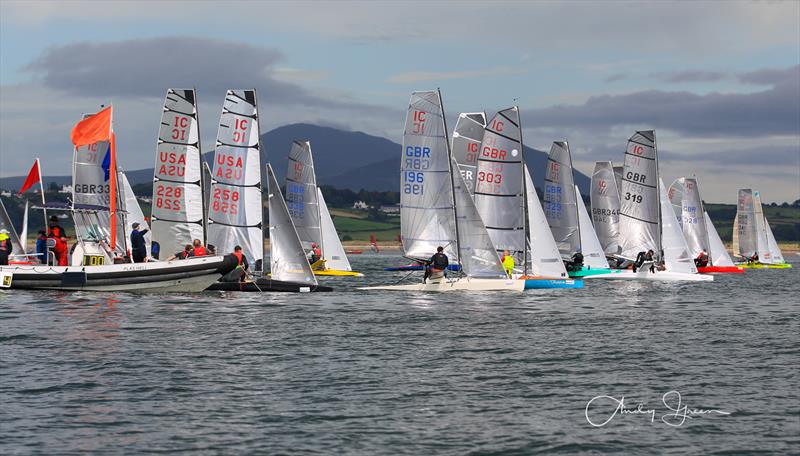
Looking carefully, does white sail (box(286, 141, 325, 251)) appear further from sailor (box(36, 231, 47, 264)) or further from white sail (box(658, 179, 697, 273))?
sailor (box(36, 231, 47, 264))

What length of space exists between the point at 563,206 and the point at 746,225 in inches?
1988

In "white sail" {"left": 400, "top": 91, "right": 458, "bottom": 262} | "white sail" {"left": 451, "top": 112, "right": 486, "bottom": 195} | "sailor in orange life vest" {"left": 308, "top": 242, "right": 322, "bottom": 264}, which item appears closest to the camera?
"white sail" {"left": 400, "top": 91, "right": 458, "bottom": 262}

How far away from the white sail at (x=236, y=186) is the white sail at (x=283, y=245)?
2.27 m

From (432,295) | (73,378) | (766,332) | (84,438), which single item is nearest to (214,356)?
(73,378)

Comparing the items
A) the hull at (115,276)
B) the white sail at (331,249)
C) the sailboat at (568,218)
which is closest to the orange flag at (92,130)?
the hull at (115,276)

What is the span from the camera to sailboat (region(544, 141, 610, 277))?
63375 millimetres

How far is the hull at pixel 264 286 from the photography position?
42656 mm

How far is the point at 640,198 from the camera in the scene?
67375 mm

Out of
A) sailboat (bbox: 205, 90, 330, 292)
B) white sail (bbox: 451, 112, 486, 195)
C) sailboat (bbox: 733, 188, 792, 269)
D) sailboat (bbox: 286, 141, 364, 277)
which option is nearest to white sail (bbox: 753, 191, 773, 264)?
sailboat (bbox: 733, 188, 792, 269)

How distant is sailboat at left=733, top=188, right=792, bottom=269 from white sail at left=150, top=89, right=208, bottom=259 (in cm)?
7524

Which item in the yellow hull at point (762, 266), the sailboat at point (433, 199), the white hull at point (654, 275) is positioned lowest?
the yellow hull at point (762, 266)

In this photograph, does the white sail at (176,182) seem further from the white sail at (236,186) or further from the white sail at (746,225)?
the white sail at (746,225)

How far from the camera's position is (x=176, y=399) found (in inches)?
789

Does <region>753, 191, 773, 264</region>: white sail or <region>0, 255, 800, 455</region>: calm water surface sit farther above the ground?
<region>753, 191, 773, 264</region>: white sail
